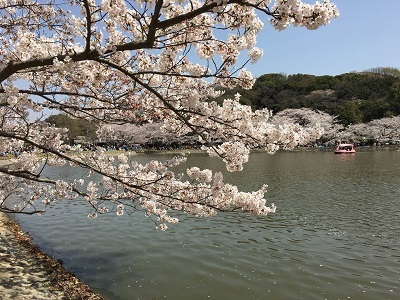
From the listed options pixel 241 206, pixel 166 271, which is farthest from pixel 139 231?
pixel 241 206

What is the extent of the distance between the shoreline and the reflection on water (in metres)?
0.47

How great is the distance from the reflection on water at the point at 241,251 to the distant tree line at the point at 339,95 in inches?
2118

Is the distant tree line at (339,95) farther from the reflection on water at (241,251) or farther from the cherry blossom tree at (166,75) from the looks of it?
the cherry blossom tree at (166,75)

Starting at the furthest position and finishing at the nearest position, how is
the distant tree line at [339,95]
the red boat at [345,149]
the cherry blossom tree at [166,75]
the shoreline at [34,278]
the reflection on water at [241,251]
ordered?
the distant tree line at [339,95] < the red boat at [345,149] < the reflection on water at [241,251] < the shoreline at [34,278] < the cherry blossom tree at [166,75]

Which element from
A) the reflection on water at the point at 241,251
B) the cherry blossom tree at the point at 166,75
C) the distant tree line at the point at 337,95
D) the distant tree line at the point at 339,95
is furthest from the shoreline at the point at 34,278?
the distant tree line at the point at 339,95

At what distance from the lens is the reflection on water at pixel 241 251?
650 centimetres

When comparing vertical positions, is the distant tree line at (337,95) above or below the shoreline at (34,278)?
above

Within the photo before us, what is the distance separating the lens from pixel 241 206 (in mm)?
4605

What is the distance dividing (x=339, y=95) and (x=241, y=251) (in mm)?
77084

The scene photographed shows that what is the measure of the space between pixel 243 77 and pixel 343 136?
67.8 m

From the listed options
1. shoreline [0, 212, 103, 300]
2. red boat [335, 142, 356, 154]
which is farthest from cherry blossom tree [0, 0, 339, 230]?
red boat [335, 142, 356, 154]

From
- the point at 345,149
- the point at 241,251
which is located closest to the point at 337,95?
the point at 345,149

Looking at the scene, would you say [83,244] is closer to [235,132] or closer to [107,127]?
[107,127]

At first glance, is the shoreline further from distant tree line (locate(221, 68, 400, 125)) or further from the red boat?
distant tree line (locate(221, 68, 400, 125))
